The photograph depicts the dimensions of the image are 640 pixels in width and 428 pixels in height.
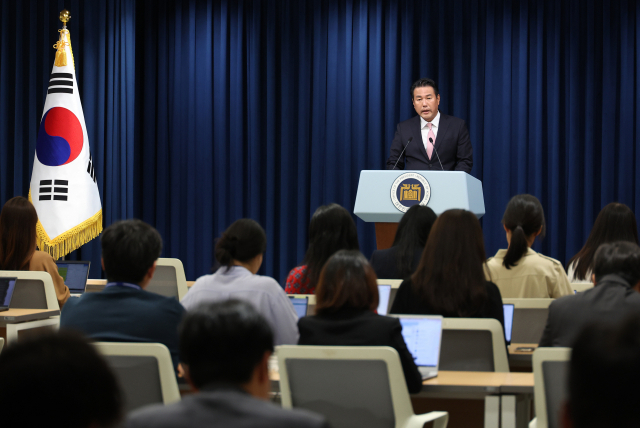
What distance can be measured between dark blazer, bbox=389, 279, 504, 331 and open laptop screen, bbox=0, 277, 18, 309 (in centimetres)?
189

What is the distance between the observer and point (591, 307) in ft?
7.67

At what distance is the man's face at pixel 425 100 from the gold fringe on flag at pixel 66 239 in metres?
3.10

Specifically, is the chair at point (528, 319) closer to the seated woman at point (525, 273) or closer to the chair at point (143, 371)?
the seated woman at point (525, 273)

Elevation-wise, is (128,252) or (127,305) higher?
(128,252)

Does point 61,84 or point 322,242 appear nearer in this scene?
point 322,242

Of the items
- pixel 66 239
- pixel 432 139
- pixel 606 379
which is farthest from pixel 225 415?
pixel 66 239

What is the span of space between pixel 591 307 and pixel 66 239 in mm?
5209

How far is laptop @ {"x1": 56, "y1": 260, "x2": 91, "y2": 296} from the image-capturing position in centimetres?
455

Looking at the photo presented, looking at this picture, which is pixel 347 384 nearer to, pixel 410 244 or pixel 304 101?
pixel 410 244

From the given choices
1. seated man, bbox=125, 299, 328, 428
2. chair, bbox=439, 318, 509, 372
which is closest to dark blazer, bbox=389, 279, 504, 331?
chair, bbox=439, 318, 509, 372

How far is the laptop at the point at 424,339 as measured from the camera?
234 centimetres

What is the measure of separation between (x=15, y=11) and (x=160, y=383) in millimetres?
6410

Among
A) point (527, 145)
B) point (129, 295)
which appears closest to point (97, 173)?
point (527, 145)

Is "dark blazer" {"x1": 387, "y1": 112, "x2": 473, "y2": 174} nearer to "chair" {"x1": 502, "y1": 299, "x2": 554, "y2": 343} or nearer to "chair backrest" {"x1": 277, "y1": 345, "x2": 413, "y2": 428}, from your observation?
"chair" {"x1": 502, "y1": 299, "x2": 554, "y2": 343}
